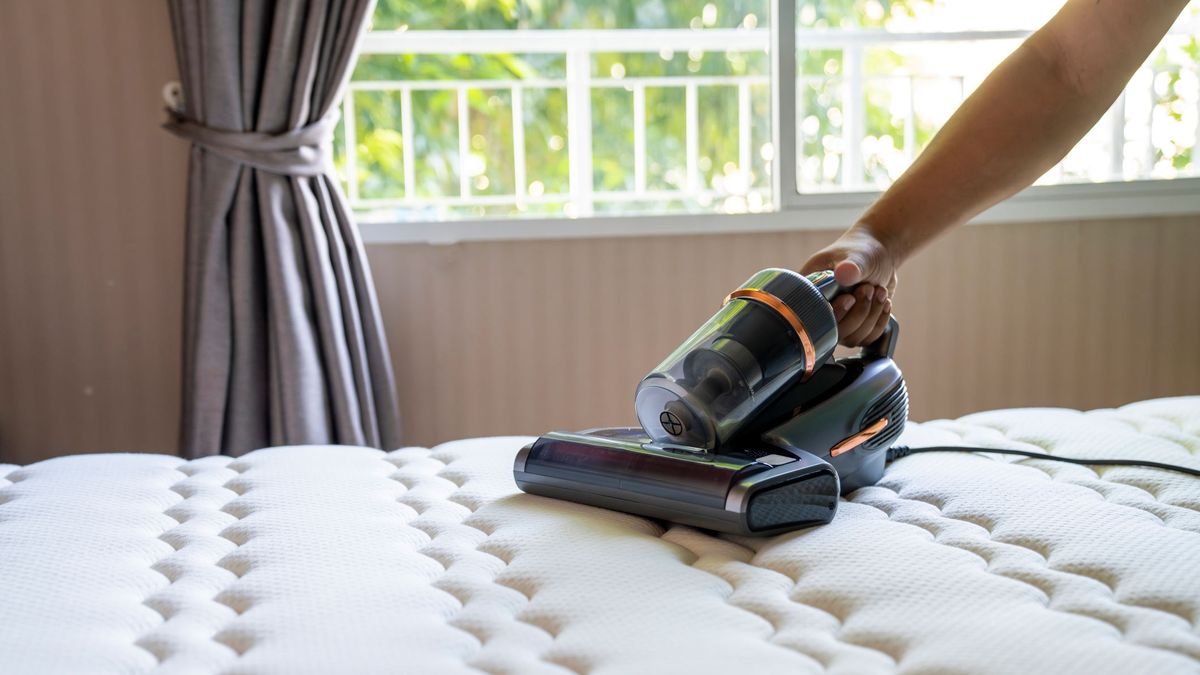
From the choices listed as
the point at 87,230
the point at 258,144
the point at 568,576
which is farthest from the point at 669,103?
the point at 568,576

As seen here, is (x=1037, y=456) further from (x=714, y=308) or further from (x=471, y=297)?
(x=471, y=297)

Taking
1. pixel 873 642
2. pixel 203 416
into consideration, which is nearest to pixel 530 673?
pixel 873 642

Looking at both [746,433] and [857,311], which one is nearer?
[746,433]

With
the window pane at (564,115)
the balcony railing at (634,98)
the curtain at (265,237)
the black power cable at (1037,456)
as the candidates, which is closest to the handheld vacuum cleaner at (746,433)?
the black power cable at (1037,456)

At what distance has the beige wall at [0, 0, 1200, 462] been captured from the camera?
219 cm

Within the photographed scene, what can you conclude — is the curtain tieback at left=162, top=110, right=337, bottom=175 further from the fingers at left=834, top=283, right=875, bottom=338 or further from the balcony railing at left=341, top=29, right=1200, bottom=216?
the fingers at left=834, top=283, right=875, bottom=338

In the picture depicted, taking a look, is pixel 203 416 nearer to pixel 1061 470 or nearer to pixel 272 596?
pixel 272 596

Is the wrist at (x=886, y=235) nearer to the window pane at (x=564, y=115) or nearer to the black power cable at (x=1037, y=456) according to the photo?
the black power cable at (x=1037, y=456)

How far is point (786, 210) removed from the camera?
2422mm

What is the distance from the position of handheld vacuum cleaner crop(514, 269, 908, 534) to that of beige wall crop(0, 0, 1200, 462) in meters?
1.32

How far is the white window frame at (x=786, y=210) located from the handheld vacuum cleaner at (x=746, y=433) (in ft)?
4.33

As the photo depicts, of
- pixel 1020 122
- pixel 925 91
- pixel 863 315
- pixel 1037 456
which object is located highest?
pixel 925 91

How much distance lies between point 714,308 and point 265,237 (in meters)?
1.05

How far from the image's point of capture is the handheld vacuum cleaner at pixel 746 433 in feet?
2.99
